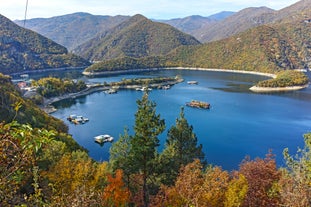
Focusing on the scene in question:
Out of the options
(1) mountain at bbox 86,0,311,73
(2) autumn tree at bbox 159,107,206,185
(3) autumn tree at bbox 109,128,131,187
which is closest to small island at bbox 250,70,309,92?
(1) mountain at bbox 86,0,311,73

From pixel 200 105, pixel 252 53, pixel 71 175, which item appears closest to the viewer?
pixel 71 175

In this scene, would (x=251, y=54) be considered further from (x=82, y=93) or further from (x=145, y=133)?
(x=145, y=133)

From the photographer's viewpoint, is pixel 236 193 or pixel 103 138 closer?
pixel 236 193

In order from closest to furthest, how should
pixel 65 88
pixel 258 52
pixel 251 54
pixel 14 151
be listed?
1. pixel 14 151
2. pixel 65 88
3. pixel 258 52
4. pixel 251 54

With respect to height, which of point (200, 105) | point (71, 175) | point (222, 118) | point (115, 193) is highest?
point (71, 175)

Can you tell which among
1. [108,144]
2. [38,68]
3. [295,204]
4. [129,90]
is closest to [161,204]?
[295,204]

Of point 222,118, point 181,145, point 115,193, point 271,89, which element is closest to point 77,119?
point 222,118
